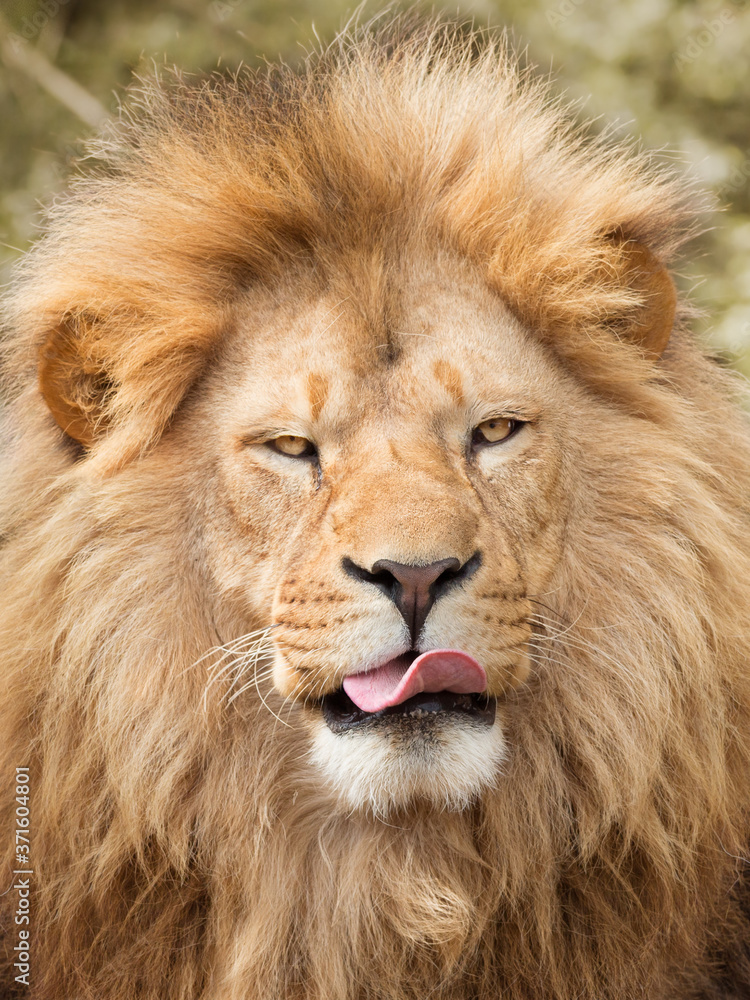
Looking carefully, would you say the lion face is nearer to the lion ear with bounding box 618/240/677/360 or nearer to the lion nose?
the lion nose

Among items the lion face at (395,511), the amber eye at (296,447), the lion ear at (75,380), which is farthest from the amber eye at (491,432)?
the lion ear at (75,380)

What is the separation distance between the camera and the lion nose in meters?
1.98

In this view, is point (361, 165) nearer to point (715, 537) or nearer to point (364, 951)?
point (715, 537)

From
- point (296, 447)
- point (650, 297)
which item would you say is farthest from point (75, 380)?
point (650, 297)

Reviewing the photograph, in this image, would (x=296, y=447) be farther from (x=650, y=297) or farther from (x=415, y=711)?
(x=650, y=297)

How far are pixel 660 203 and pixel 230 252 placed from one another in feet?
3.30

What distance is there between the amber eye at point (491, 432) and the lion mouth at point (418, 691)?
1.66 feet

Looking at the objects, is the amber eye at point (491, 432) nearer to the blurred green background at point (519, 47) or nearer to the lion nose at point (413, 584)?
the lion nose at point (413, 584)

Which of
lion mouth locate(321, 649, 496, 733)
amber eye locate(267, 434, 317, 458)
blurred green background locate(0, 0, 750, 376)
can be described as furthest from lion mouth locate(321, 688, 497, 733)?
blurred green background locate(0, 0, 750, 376)

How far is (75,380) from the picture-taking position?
8.00 feet

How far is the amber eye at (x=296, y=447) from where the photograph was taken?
2305 mm

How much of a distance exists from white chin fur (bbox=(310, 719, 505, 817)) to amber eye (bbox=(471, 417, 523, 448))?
582mm

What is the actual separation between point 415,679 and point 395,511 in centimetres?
30

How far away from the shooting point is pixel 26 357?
253 cm
